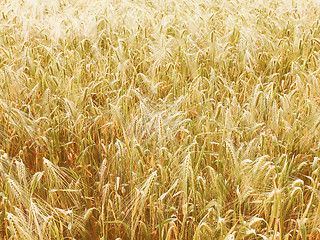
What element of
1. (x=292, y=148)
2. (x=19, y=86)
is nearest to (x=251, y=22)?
(x=292, y=148)

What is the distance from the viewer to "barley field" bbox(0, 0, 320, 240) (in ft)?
3.74

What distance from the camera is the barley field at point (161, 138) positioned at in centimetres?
114

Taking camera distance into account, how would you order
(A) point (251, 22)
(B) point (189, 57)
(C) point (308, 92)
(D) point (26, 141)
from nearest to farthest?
(D) point (26, 141), (C) point (308, 92), (B) point (189, 57), (A) point (251, 22)

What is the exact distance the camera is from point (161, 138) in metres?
1.28

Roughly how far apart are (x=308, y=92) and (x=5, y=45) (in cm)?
199

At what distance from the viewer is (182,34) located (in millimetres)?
2652

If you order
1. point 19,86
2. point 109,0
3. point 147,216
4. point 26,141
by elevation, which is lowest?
point 147,216

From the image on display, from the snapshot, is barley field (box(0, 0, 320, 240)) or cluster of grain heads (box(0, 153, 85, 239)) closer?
cluster of grain heads (box(0, 153, 85, 239))

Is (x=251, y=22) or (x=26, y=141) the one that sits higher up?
(x=251, y=22)

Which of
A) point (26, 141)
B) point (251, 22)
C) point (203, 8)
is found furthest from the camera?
point (203, 8)

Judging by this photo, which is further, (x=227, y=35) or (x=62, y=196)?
(x=227, y=35)

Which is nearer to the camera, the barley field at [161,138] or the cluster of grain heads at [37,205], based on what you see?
the cluster of grain heads at [37,205]

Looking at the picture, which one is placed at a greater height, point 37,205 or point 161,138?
point 161,138

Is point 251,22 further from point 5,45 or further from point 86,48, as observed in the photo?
point 5,45
